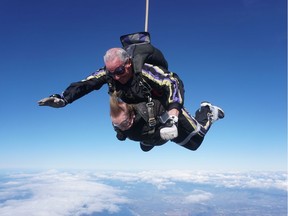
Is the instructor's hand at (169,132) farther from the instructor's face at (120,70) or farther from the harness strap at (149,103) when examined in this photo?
the instructor's face at (120,70)

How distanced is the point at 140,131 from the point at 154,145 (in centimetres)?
64

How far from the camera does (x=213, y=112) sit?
479 cm

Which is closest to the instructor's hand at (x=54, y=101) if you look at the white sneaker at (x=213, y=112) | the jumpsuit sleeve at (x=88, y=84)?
the jumpsuit sleeve at (x=88, y=84)

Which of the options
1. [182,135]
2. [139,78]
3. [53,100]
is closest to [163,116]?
[139,78]

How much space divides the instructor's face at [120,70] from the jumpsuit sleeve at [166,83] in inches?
8.1

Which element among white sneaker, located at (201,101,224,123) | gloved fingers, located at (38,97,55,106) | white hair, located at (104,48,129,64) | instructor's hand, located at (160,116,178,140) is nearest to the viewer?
instructor's hand, located at (160,116,178,140)

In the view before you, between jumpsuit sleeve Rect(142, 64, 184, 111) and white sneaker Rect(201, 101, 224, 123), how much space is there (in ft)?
5.15

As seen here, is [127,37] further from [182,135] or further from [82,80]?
[182,135]

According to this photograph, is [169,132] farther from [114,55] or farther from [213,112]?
[213,112]

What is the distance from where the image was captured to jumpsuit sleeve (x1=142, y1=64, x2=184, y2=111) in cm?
323

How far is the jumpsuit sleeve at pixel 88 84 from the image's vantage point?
140 inches

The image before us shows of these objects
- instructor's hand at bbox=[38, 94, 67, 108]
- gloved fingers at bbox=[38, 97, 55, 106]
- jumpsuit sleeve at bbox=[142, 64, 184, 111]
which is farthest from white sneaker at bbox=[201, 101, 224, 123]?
gloved fingers at bbox=[38, 97, 55, 106]

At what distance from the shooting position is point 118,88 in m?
3.43

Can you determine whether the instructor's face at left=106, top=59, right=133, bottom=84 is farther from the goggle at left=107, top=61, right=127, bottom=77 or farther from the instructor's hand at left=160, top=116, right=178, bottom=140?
the instructor's hand at left=160, top=116, right=178, bottom=140
